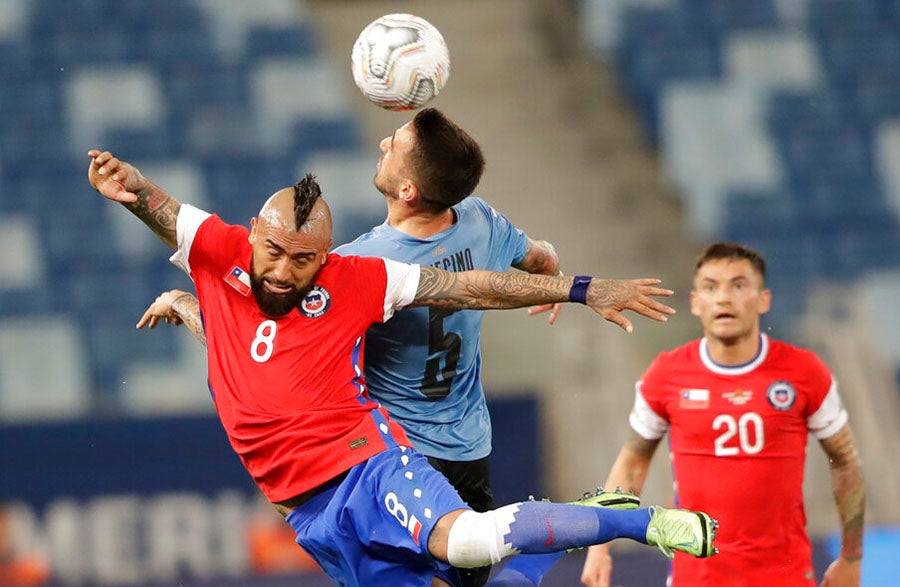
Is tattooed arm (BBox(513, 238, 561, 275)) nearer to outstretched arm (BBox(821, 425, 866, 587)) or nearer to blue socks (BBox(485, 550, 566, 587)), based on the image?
blue socks (BBox(485, 550, 566, 587))

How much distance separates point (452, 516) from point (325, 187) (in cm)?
716

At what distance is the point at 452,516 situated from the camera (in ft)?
14.5

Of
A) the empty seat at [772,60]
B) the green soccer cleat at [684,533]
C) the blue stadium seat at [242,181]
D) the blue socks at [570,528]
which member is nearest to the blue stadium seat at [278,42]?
the blue stadium seat at [242,181]

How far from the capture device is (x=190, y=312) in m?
5.13

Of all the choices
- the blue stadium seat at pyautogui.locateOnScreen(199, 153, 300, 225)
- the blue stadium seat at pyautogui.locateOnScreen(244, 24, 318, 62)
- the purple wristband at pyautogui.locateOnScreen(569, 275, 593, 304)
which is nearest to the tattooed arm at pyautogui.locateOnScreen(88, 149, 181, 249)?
the purple wristband at pyautogui.locateOnScreen(569, 275, 593, 304)

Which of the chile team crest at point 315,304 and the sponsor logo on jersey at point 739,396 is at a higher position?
the chile team crest at point 315,304

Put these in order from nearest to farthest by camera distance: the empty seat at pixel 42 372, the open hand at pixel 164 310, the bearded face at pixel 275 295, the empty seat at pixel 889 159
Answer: the bearded face at pixel 275 295
the open hand at pixel 164 310
the empty seat at pixel 42 372
the empty seat at pixel 889 159

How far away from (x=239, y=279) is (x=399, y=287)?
53 cm

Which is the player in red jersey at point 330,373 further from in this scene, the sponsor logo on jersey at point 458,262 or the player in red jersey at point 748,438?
the player in red jersey at point 748,438

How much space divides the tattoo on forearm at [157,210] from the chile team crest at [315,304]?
0.48 m

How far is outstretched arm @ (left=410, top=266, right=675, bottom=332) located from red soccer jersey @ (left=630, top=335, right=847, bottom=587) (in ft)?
2.75

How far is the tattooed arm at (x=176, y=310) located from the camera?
5.12 m

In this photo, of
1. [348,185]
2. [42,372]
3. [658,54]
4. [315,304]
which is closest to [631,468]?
[315,304]

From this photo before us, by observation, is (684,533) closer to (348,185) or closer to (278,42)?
Answer: (348,185)
